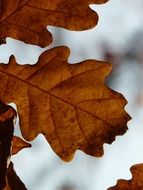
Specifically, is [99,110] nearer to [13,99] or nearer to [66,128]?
[66,128]

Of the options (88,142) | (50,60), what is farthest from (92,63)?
(88,142)

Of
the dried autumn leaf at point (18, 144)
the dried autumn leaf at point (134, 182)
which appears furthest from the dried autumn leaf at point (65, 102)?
the dried autumn leaf at point (134, 182)

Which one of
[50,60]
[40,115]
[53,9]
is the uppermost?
[53,9]

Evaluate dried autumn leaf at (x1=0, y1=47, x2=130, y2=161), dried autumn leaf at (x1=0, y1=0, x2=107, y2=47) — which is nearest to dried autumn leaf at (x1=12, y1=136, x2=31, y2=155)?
dried autumn leaf at (x1=0, y1=47, x2=130, y2=161)

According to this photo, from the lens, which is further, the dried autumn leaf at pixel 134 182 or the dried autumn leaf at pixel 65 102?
the dried autumn leaf at pixel 134 182

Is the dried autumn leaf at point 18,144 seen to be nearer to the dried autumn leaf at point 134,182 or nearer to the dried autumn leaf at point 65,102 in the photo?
the dried autumn leaf at point 65,102

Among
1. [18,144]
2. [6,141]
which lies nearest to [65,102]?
[18,144]

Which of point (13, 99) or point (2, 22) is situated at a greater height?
point (2, 22)

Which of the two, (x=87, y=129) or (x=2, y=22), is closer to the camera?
(x=87, y=129)
